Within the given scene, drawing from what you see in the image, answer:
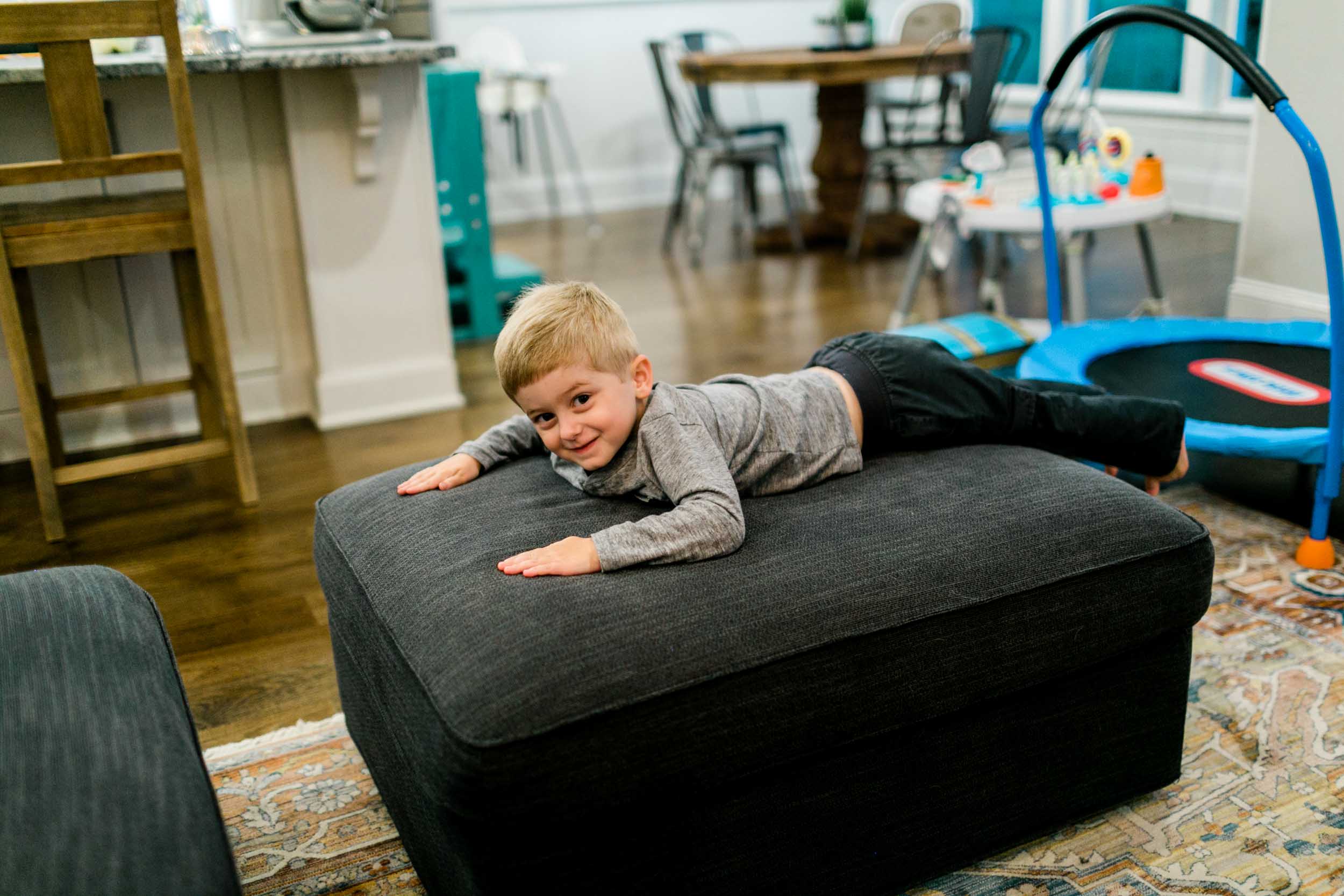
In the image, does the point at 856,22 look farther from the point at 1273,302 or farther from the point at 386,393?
the point at 386,393

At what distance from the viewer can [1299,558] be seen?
2.10 m

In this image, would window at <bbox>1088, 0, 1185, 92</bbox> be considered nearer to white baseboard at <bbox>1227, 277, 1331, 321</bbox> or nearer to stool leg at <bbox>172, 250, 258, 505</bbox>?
white baseboard at <bbox>1227, 277, 1331, 321</bbox>

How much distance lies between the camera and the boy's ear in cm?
142

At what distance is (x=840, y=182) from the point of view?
5113 mm

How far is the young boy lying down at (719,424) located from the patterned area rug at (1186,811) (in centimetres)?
35

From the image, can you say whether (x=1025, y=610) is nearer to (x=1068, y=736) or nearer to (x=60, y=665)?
(x=1068, y=736)

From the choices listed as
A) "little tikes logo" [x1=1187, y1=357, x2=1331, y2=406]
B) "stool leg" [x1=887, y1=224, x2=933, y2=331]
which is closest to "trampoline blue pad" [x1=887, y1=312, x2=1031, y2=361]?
"little tikes logo" [x1=1187, y1=357, x2=1331, y2=406]

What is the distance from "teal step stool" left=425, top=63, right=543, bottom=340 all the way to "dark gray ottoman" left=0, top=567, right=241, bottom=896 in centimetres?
253

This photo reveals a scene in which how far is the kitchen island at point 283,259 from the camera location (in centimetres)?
280

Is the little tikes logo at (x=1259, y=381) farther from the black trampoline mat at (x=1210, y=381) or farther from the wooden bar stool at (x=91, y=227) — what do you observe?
the wooden bar stool at (x=91, y=227)

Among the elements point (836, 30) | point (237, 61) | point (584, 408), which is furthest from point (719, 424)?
point (836, 30)

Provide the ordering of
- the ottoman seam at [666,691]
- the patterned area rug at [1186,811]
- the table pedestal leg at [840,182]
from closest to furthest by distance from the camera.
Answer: the ottoman seam at [666,691] → the patterned area rug at [1186,811] → the table pedestal leg at [840,182]

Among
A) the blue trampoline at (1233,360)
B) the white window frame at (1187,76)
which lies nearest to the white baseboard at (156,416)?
the blue trampoline at (1233,360)

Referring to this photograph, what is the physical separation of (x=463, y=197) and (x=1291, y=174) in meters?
2.39
